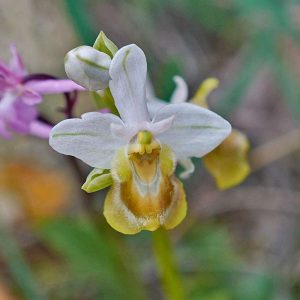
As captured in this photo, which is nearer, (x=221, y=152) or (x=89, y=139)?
(x=89, y=139)

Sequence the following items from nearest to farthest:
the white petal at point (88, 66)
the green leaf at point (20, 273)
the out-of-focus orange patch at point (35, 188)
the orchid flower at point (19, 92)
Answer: the white petal at point (88, 66) → the orchid flower at point (19, 92) → the green leaf at point (20, 273) → the out-of-focus orange patch at point (35, 188)

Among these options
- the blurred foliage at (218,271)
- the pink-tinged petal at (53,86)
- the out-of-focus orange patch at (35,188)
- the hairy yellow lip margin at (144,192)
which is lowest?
the out-of-focus orange patch at (35,188)

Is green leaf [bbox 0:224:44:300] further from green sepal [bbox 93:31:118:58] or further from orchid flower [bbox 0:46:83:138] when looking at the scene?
green sepal [bbox 93:31:118:58]

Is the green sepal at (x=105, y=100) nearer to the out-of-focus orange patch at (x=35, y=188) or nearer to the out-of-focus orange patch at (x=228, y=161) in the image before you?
the out-of-focus orange patch at (x=228, y=161)

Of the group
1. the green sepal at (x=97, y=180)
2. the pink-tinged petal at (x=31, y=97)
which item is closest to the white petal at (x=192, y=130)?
the green sepal at (x=97, y=180)

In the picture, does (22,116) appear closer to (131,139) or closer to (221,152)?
(131,139)

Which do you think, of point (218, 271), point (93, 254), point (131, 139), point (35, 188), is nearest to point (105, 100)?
point (131, 139)
